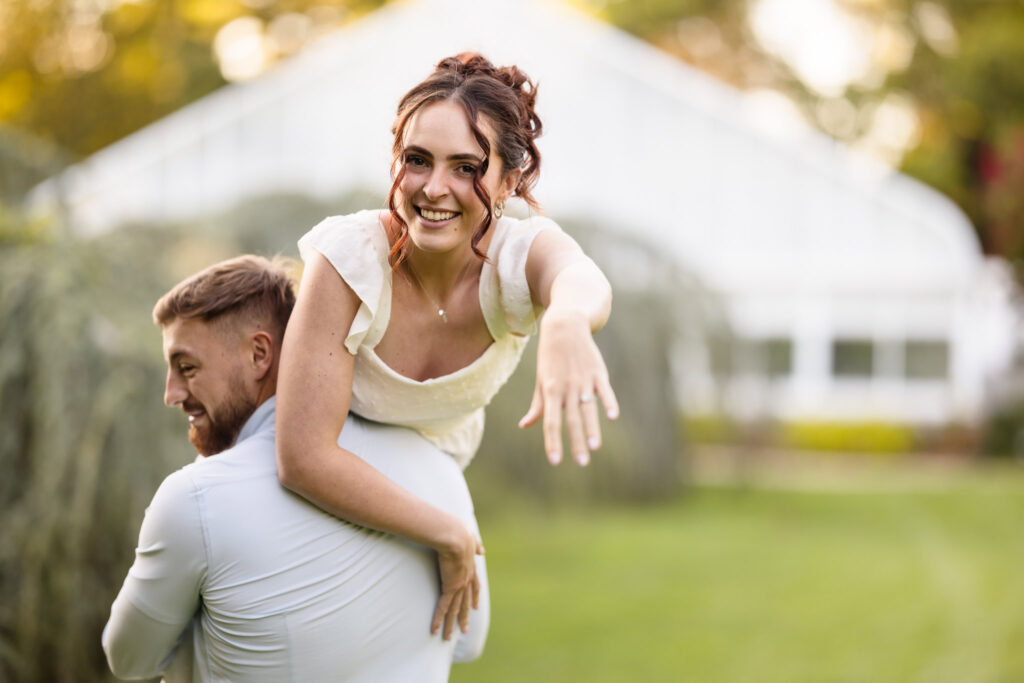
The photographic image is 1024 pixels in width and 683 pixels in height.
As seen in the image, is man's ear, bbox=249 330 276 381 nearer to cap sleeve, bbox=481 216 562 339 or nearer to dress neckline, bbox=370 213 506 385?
dress neckline, bbox=370 213 506 385

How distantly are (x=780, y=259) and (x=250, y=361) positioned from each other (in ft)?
52.8

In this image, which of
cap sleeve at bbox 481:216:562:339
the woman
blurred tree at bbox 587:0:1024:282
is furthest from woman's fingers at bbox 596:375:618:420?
blurred tree at bbox 587:0:1024:282

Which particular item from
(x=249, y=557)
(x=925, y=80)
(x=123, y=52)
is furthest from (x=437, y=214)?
(x=925, y=80)

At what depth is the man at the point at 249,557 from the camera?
1.83 meters

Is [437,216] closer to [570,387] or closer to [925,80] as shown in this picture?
[570,387]

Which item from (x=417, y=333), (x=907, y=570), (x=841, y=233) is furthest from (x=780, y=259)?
(x=417, y=333)

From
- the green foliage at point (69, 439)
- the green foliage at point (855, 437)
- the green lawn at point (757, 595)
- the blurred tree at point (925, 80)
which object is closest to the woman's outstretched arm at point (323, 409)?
the green foliage at point (69, 439)

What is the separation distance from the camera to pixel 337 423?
6.19 feet

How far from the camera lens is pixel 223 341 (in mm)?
2047

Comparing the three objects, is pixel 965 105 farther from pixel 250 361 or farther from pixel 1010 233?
pixel 250 361

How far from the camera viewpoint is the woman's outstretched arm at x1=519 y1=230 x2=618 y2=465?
4.76 feet

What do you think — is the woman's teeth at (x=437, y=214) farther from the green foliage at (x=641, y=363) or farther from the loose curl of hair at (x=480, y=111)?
the green foliage at (x=641, y=363)

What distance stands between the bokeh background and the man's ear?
0.77 meters

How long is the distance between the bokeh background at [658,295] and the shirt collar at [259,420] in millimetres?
875
